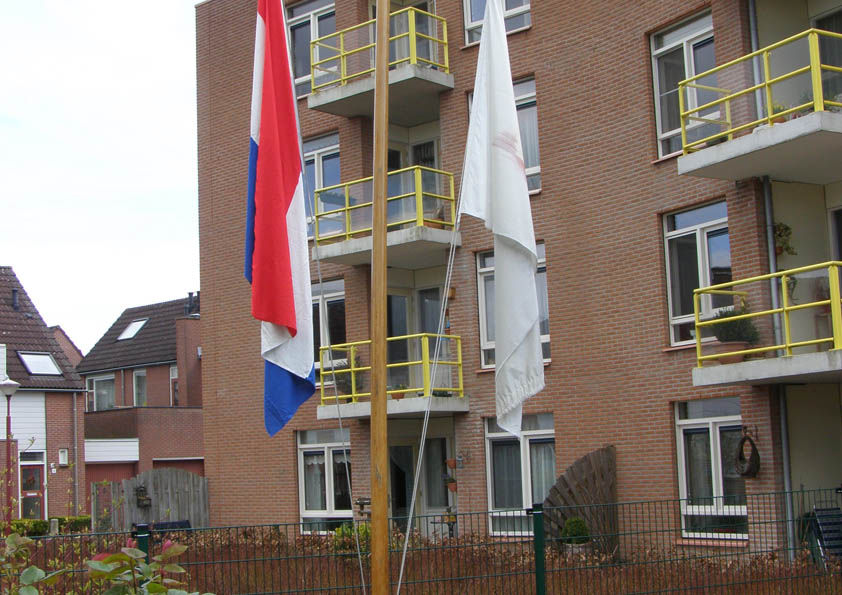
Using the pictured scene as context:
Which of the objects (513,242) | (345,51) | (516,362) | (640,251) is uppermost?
(345,51)

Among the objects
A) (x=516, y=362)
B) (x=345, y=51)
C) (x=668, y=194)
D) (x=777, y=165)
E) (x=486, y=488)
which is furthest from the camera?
(x=345, y=51)

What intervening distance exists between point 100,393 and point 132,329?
10.5 ft

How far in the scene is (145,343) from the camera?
1822 inches

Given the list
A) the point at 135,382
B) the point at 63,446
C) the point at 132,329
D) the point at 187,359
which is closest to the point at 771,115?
the point at 63,446

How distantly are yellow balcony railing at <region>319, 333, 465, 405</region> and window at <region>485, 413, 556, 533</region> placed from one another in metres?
1.20

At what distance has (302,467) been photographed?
23984mm

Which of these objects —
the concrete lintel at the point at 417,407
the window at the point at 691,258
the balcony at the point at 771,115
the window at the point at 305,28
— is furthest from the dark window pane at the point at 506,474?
the window at the point at 305,28

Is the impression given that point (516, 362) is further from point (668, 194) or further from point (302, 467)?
point (302, 467)

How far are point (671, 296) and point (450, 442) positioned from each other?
5.95 m

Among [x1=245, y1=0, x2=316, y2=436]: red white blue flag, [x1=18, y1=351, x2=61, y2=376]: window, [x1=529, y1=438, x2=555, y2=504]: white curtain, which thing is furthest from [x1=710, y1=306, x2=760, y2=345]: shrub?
[x1=18, y1=351, x2=61, y2=376]: window

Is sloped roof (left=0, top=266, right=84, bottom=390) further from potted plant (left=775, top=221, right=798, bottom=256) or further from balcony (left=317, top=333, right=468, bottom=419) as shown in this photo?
potted plant (left=775, top=221, right=798, bottom=256)

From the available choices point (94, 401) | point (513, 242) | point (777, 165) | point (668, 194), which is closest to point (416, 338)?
point (668, 194)

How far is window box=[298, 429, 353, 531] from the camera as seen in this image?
23.1 metres

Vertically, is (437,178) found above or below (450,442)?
above
